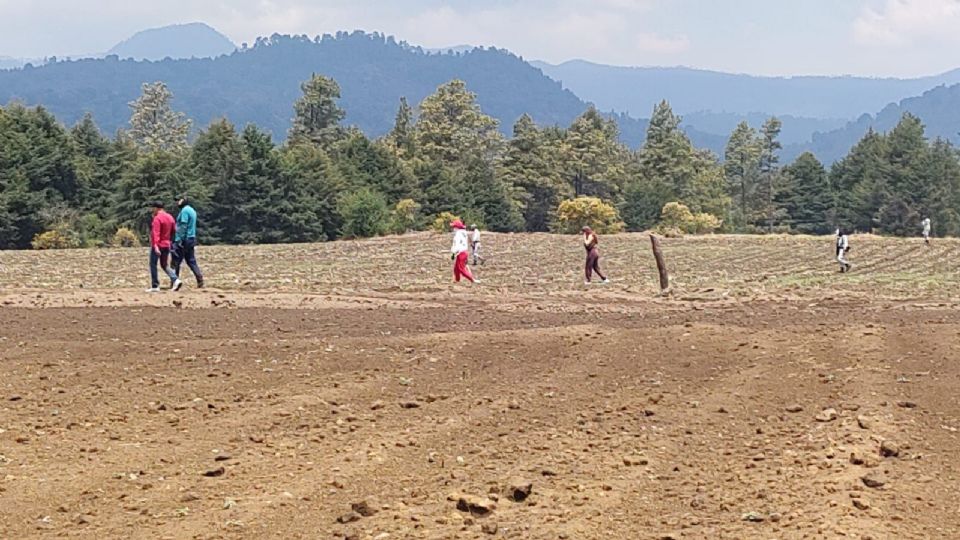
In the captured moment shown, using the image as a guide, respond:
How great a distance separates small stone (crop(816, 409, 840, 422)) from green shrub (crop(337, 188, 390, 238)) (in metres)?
52.8

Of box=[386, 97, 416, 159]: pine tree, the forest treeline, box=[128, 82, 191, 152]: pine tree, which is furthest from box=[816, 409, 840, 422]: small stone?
box=[128, 82, 191, 152]: pine tree

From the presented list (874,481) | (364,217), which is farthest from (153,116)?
(874,481)

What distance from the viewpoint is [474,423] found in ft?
25.5

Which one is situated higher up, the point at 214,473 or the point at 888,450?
the point at 888,450

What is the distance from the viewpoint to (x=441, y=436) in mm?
7398

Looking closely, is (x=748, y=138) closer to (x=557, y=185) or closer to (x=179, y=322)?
(x=557, y=185)

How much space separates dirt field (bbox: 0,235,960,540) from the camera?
5711 mm

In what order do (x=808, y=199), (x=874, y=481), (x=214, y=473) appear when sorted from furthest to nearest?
(x=808, y=199), (x=214, y=473), (x=874, y=481)

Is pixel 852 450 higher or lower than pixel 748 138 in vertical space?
lower

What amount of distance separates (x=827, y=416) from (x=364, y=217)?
53.8 meters

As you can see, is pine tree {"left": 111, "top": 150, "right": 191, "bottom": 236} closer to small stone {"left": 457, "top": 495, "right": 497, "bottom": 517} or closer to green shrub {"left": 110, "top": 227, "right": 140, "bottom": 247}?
green shrub {"left": 110, "top": 227, "right": 140, "bottom": 247}

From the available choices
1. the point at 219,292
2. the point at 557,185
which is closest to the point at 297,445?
the point at 219,292

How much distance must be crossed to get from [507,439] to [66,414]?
352cm

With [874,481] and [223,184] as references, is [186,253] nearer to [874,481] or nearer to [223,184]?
[874,481]
